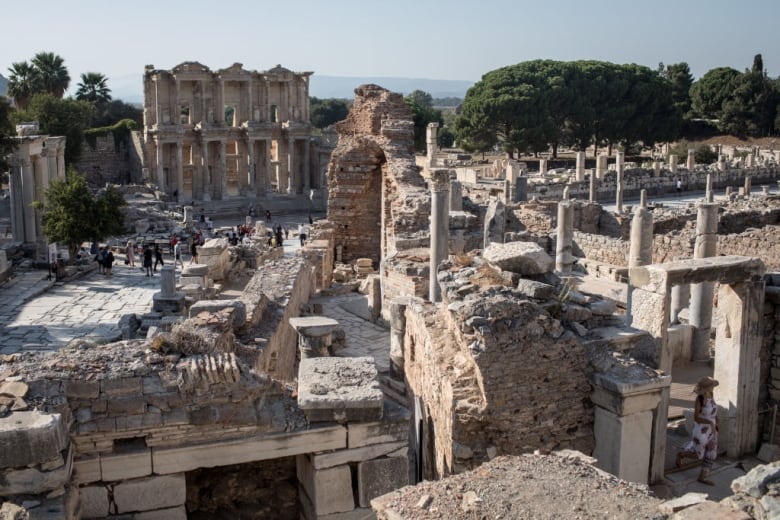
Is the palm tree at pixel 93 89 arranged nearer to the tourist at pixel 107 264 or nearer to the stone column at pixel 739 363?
the tourist at pixel 107 264

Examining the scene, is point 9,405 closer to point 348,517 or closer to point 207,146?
point 348,517

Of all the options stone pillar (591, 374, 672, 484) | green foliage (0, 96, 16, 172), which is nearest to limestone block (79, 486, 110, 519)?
stone pillar (591, 374, 672, 484)

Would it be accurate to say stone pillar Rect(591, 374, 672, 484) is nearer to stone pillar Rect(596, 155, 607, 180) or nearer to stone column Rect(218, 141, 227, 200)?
stone pillar Rect(596, 155, 607, 180)

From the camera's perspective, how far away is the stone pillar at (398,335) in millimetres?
11445

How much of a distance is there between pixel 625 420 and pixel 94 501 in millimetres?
4887

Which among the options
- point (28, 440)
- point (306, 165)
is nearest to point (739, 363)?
point (28, 440)

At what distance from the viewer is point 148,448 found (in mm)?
5973

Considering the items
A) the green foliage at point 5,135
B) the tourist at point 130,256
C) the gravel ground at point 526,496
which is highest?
the green foliage at point 5,135

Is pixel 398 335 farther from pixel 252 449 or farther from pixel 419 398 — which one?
pixel 252 449

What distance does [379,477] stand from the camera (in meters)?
6.38

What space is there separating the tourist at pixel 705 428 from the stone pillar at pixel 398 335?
12.7 feet

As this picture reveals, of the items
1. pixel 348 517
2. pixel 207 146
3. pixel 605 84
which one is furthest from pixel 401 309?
pixel 605 84

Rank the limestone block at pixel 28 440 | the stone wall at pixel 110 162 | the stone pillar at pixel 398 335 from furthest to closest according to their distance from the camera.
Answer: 1. the stone wall at pixel 110 162
2. the stone pillar at pixel 398 335
3. the limestone block at pixel 28 440

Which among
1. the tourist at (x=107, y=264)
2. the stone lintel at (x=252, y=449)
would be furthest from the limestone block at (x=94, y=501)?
the tourist at (x=107, y=264)
